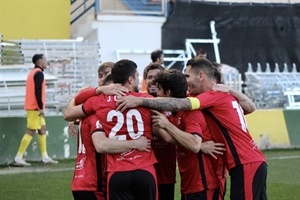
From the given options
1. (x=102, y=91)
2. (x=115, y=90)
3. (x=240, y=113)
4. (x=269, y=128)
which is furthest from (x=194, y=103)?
(x=269, y=128)

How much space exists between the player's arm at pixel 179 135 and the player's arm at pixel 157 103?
9 cm

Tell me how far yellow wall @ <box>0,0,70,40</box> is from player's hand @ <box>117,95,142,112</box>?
1686cm

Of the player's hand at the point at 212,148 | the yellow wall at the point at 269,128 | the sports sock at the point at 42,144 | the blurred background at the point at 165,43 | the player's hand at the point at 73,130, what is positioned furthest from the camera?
the blurred background at the point at 165,43

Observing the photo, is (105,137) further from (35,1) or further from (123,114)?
(35,1)

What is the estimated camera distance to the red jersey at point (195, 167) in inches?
328

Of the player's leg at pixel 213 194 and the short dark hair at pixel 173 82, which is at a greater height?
the short dark hair at pixel 173 82

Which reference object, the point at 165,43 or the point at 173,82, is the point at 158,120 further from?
the point at 165,43

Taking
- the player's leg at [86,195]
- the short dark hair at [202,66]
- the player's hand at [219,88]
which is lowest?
the player's leg at [86,195]

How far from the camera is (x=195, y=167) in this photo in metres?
8.41

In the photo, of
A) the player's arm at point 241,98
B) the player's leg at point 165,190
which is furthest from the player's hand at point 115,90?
the player's leg at point 165,190

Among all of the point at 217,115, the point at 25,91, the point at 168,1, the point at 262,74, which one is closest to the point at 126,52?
the point at 168,1

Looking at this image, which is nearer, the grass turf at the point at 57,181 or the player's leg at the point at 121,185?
the player's leg at the point at 121,185

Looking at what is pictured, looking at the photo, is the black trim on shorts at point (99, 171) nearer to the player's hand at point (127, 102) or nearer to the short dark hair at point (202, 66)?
the player's hand at point (127, 102)

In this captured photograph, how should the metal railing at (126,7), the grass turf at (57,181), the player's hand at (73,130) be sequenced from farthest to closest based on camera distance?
the metal railing at (126,7), the grass turf at (57,181), the player's hand at (73,130)
